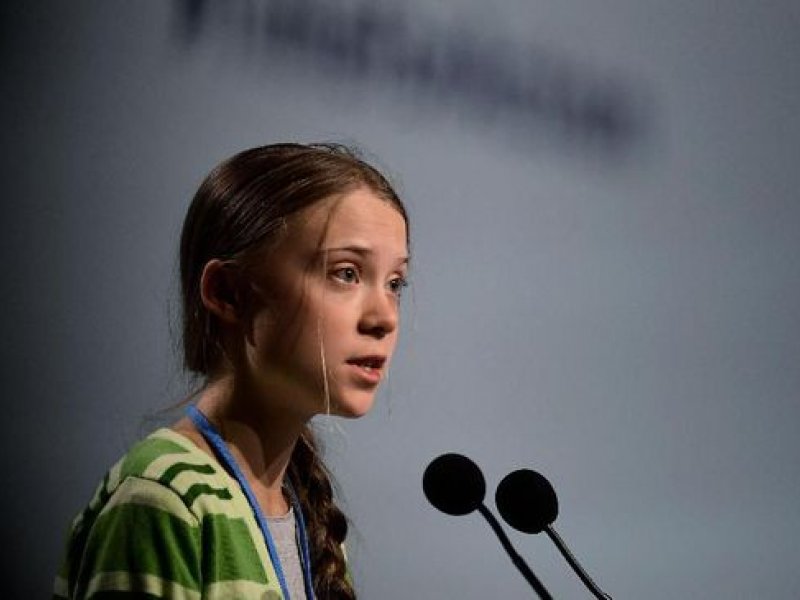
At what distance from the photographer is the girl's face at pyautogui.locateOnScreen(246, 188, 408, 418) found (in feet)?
2.46

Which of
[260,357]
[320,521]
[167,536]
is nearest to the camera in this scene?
[167,536]

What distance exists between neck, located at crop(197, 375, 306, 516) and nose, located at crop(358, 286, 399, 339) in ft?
0.30

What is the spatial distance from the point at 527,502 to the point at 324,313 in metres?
0.21

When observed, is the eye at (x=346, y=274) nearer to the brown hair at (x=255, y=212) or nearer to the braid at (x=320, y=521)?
the brown hair at (x=255, y=212)

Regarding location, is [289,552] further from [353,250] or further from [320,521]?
[353,250]

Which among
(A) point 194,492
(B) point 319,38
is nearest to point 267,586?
(A) point 194,492

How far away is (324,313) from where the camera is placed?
749mm

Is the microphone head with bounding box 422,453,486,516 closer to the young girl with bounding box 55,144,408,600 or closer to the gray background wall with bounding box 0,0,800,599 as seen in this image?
the young girl with bounding box 55,144,408,600

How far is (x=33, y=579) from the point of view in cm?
111

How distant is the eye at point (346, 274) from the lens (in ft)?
2.51

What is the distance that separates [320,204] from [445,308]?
508 millimetres

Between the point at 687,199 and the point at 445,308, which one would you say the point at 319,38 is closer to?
the point at 445,308

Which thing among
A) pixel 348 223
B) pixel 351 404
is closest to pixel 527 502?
pixel 351 404

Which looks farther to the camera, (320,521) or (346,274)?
(320,521)
